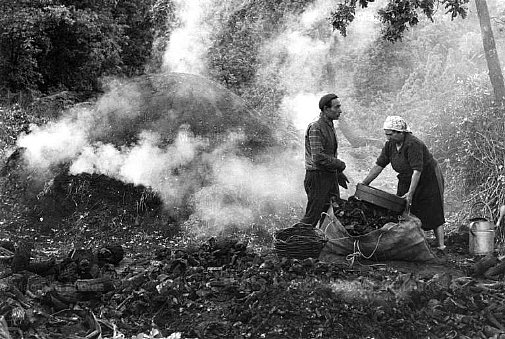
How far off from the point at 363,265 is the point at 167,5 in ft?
31.2

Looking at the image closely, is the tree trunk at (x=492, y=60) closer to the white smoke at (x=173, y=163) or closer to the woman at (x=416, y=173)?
the woman at (x=416, y=173)

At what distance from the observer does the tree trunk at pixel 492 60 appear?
314 inches

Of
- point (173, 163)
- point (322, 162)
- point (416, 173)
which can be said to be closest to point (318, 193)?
point (322, 162)

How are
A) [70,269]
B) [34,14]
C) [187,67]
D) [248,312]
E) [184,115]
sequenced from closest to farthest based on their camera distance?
1. [248,312]
2. [70,269]
3. [184,115]
4. [34,14]
5. [187,67]

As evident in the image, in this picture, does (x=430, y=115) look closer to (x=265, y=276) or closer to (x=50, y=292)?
(x=265, y=276)

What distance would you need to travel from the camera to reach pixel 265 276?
5328 mm

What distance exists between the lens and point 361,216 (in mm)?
6305

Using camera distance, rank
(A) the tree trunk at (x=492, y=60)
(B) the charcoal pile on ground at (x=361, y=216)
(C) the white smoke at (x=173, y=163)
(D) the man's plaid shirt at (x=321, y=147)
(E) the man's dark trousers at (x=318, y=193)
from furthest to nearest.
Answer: (C) the white smoke at (x=173, y=163) → (A) the tree trunk at (x=492, y=60) → (E) the man's dark trousers at (x=318, y=193) → (D) the man's plaid shirt at (x=321, y=147) → (B) the charcoal pile on ground at (x=361, y=216)

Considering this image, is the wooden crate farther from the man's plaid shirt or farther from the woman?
the man's plaid shirt

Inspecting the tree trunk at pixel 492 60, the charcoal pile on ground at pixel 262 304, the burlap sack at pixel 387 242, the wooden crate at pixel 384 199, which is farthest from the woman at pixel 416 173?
the tree trunk at pixel 492 60

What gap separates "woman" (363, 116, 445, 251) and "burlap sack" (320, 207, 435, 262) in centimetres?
35

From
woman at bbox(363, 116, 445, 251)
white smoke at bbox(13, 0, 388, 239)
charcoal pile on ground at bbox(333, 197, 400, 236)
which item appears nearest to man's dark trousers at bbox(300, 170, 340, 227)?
charcoal pile on ground at bbox(333, 197, 400, 236)

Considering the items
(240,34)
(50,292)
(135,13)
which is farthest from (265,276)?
(135,13)

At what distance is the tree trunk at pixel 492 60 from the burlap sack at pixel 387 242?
9.43 ft
